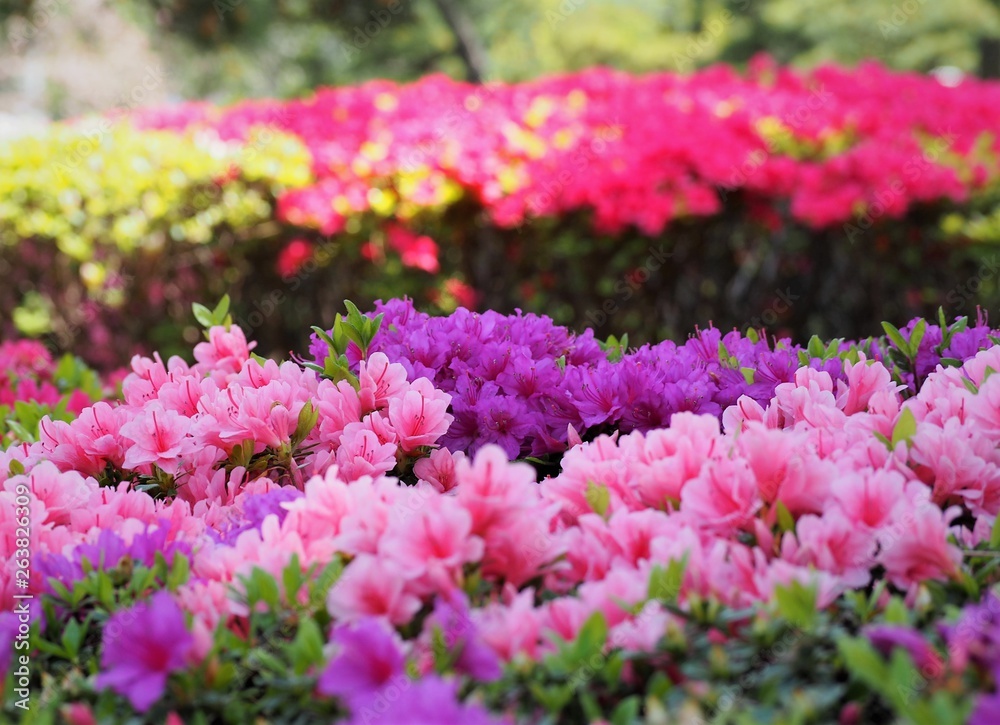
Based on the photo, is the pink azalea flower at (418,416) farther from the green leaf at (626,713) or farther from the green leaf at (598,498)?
the green leaf at (626,713)

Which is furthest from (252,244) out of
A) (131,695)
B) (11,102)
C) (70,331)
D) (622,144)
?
(11,102)

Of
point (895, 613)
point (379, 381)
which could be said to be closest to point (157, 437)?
point (379, 381)

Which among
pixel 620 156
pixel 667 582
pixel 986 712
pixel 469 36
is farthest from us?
pixel 469 36

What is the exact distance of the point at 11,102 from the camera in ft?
60.3

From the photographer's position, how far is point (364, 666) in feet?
3.83

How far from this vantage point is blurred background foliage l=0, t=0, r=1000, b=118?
1216cm

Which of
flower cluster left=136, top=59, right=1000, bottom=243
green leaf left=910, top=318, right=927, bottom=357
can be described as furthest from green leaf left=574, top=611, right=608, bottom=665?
flower cluster left=136, top=59, right=1000, bottom=243

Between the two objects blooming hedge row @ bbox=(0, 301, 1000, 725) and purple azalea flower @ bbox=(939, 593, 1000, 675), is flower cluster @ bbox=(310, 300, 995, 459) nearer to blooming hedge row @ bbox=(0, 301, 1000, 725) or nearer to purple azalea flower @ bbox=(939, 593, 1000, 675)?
blooming hedge row @ bbox=(0, 301, 1000, 725)

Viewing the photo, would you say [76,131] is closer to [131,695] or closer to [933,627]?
[131,695]

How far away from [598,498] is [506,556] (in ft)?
0.68

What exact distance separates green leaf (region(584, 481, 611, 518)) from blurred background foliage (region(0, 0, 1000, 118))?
1097cm

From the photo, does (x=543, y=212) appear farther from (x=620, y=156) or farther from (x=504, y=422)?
(x=504, y=422)

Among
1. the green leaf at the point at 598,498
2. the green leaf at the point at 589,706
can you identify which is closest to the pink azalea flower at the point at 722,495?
the green leaf at the point at 598,498

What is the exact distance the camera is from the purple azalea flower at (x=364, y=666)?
3.76 feet
